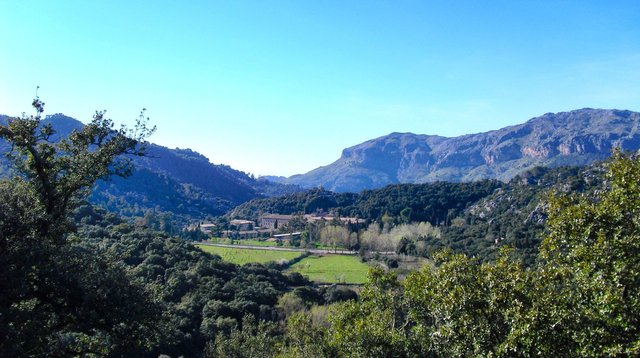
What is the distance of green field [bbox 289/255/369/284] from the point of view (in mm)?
58188

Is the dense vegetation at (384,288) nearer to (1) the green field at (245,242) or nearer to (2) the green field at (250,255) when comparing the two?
(2) the green field at (250,255)

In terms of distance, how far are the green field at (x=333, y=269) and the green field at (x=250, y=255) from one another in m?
3.19

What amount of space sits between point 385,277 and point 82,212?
43.5 m

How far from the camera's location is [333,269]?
2596 inches

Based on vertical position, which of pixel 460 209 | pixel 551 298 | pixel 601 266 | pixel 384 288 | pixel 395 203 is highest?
pixel 601 266

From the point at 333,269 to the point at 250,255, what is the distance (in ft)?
48.0

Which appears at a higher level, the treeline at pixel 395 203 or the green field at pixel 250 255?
the treeline at pixel 395 203

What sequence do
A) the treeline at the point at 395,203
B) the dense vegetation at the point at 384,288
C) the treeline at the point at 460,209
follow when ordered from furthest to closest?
1. the treeline at the point at 395,203
2. the treeline at the point at 460,209
3. the dense vegetation at the point at 384,288

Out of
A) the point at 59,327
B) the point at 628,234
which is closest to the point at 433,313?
the point at 628,234

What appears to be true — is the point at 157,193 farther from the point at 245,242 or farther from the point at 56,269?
the point at 56,269

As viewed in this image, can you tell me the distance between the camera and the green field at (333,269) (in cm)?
5819

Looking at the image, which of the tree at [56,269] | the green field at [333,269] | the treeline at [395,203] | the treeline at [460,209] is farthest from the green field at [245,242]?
the tree at [56,269]

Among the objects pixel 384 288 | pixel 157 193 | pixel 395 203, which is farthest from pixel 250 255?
pixel 157 193

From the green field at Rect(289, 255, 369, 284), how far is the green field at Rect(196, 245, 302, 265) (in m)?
3.19
